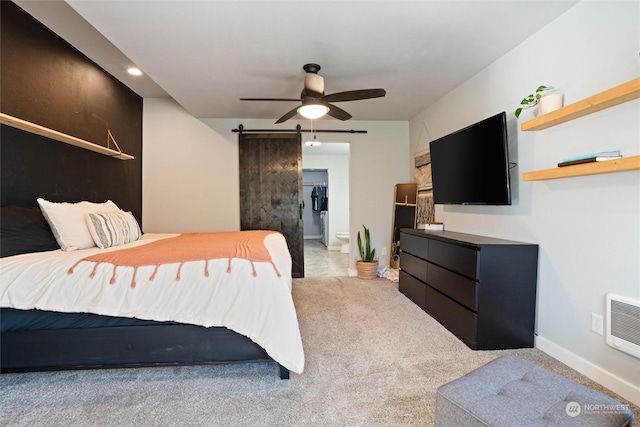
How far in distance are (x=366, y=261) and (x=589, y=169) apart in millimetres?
3036

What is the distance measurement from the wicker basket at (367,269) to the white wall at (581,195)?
6.88 feet

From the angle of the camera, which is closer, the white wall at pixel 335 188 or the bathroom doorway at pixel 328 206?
the bathroom doorway at pixel 328 206

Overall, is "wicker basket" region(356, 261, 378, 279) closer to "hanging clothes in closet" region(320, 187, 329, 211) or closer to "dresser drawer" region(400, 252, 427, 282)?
"dresser drawer" region(400, 252, 427, 282)

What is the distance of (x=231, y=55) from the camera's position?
252 cm

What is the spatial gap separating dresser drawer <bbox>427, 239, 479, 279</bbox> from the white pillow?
2.94 metres

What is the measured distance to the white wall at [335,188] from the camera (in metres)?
7.44

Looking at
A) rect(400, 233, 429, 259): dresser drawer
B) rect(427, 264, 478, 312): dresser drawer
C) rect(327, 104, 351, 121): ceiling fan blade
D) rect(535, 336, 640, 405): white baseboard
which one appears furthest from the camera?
rect(400, 233, 429, 259): dresser drawer

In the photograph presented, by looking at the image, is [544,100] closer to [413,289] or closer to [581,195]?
[581,195]

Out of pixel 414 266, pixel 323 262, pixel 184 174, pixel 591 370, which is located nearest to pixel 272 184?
pixel 184 174

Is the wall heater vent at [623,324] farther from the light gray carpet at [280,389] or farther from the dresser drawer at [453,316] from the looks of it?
the dresser drawer at [453,316]

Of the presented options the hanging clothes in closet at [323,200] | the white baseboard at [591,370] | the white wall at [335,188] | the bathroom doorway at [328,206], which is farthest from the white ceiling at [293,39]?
the hanging clothes in closet at [323,200]

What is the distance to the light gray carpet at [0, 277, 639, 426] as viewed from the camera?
1474mm

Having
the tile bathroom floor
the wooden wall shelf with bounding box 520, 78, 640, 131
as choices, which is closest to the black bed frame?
the wooden wall shelf with bounding box 520, 78, 640, 131

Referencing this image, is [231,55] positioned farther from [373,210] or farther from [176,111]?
[373,210]
